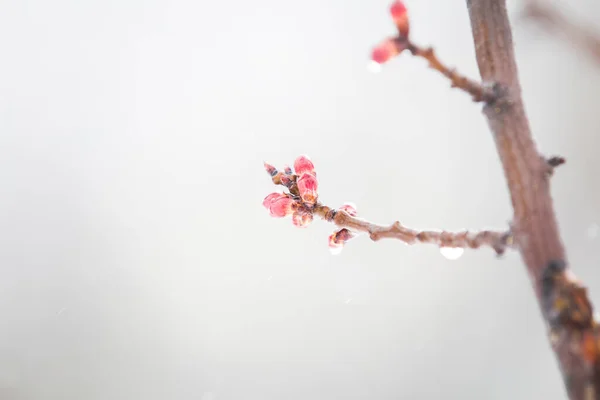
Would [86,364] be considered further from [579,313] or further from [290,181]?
[579,313]

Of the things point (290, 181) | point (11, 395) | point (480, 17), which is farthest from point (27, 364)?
point (480, 17)

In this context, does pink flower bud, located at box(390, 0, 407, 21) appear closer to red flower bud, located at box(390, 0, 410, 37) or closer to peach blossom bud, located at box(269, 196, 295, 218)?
red flower bud, located at box(390, 0, 410, 37)

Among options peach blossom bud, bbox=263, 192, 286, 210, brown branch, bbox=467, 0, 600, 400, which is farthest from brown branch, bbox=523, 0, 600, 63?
peach blossom bud, bbox=263, 192, 286, 210

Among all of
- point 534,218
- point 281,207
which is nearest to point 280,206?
point 281,207

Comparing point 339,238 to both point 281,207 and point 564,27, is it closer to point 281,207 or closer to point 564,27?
point 281,207

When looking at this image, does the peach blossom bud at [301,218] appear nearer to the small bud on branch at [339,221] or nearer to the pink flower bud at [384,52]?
the small bud on branch at [339,221]
